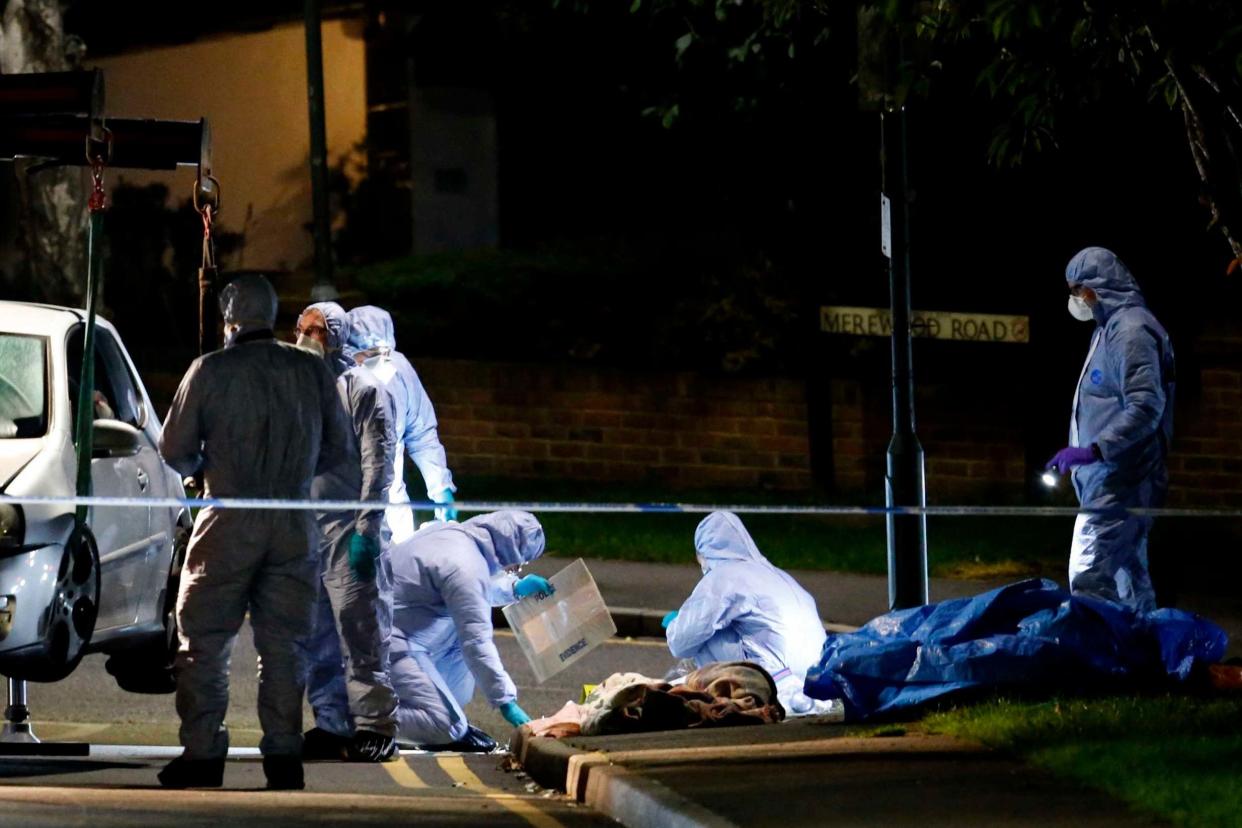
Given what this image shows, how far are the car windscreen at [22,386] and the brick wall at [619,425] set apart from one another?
8.89 metres

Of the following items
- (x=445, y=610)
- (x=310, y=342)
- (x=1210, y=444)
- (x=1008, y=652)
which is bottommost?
(x=1008, y=652)

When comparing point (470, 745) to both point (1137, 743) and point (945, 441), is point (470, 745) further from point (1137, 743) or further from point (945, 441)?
point (945, 441)

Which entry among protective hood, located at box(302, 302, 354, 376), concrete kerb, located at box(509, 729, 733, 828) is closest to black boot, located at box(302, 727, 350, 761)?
concrete kerb, located at box(509, 729, 733, 828)

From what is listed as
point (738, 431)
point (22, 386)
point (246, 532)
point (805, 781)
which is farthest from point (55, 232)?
point (805, 781)

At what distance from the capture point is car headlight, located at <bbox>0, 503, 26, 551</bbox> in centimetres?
926

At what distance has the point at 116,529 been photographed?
402 inches

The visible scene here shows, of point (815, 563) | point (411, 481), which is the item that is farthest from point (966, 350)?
point (411, 481)

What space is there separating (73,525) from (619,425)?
9819mm

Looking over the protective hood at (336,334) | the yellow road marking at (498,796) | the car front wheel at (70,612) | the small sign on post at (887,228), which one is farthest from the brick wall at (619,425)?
the car front wheel at (70,612)

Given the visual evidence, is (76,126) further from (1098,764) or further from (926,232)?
(926,232)

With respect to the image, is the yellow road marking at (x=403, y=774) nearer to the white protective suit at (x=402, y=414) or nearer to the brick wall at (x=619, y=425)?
the white protective suit at (x=402, y=414)

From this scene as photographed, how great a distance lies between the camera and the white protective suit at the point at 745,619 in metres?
10.3

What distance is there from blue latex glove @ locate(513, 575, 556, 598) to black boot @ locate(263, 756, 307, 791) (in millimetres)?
1667

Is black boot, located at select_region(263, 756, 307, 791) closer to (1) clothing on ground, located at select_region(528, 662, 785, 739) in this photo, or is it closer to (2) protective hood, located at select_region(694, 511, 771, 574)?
(1) clothing on ground, located at select_region(528, 662, 785, 739)
